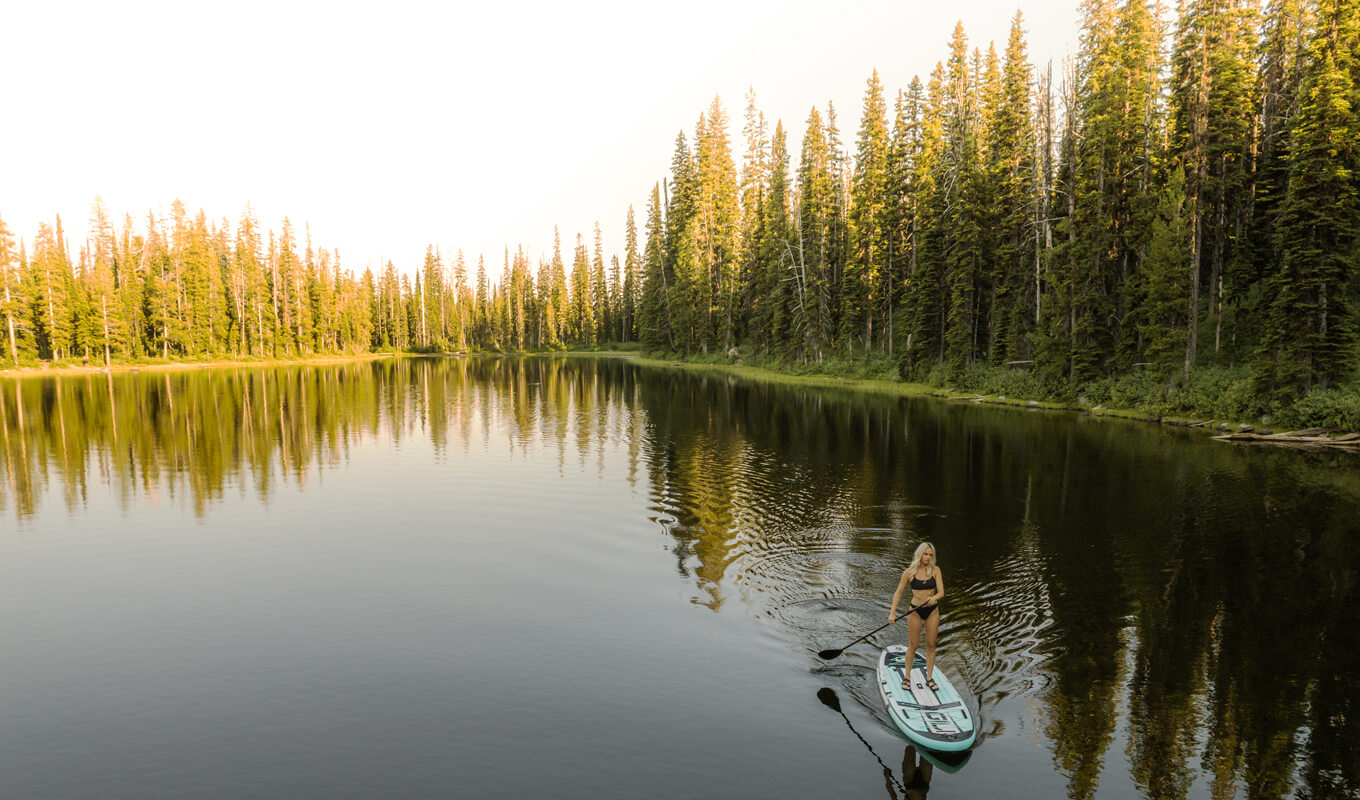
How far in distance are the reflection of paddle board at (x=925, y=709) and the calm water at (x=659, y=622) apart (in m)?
0.31

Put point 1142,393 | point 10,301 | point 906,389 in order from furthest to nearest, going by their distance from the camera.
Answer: point 10,301, point 906,389, point 1142,393

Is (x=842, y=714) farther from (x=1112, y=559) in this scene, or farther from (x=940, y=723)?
(x=1112, y=559)

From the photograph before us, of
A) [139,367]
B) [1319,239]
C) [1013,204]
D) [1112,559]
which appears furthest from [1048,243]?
[139,367]

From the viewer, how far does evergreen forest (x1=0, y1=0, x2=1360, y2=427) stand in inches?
1328

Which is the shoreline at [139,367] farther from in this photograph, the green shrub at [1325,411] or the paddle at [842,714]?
the green shrub at [1325,411]

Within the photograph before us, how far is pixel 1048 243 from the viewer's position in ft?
153

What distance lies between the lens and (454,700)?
1045cm

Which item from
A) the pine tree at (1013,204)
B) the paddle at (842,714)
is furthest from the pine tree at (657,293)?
the paddle at (842,714)

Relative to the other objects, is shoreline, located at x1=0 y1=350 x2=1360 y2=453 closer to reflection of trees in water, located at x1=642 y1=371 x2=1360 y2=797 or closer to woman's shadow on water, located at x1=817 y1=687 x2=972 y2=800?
reflection of trees in water, located at x1=642 y1=371 x2=1360 y2=797

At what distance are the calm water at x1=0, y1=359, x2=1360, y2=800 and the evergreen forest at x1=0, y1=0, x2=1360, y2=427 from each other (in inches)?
478

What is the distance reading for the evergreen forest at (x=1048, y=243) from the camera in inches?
1328

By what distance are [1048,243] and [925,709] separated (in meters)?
45.1

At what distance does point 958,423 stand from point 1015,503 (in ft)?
59.1

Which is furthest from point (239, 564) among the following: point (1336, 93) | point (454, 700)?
point (1336, 93)
